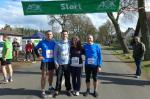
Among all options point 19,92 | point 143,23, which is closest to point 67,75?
point 19,92

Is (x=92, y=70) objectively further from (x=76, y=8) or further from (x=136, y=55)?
(x=76, y=8)

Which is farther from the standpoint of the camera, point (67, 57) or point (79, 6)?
point (79, 6)

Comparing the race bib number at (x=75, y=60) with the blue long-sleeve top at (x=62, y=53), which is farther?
the race bib number at (x=75, y=60)

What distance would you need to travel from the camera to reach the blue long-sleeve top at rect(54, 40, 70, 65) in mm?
12180

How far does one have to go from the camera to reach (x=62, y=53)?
12.2m

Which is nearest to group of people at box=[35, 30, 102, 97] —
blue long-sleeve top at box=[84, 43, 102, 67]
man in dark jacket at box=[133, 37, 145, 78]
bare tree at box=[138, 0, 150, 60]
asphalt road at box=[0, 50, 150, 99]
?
blue long-sleeve top at box=[84, 43, 102, 67]

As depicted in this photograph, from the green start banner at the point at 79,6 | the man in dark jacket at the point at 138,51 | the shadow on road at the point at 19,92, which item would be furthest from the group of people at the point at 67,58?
the green start banner at the point at 79,6

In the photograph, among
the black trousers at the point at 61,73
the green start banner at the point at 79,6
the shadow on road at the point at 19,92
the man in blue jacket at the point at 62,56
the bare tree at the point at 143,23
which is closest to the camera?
the man in blue jacket at the point at 62,56

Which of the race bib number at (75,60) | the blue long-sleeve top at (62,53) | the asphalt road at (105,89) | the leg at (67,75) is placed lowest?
the asphalt road at (105,89)

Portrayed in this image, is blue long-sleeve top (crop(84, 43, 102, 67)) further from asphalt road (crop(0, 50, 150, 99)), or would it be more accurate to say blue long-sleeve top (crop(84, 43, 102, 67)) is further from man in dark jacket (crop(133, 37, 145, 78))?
man in dark jacket (crop(133, 37, 145, 78))

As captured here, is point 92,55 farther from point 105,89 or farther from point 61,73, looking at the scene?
point 105,89

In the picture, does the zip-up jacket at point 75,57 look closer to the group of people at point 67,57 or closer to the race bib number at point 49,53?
the group of people at point 67,57

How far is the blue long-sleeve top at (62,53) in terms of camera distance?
1218 cm

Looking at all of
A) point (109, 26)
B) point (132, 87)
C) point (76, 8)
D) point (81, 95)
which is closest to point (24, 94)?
point (81, 95)
